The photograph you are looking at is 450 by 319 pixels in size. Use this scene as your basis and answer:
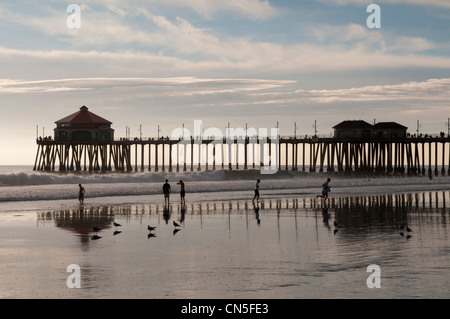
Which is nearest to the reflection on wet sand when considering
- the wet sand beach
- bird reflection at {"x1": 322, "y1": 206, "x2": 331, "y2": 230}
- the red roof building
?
bird reflection at {"x1": 322, "y1": 206, "x2": 331, "y2": 230}

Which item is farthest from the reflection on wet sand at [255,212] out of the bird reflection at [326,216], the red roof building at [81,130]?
the red roof building at [81,130]

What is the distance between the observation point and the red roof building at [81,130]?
94.9 metres

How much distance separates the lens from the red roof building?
9488 cm

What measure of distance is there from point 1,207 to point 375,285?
25.9 metres

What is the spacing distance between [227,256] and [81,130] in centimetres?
8281

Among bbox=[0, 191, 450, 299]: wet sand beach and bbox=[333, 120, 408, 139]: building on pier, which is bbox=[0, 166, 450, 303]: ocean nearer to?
bbox=[0, 191, 450, 299]: wet sand beach

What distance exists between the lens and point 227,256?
15.2m

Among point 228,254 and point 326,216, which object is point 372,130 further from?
point 228,254

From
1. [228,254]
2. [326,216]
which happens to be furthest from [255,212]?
[228,254]

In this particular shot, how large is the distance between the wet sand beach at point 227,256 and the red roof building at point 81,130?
6941 cm

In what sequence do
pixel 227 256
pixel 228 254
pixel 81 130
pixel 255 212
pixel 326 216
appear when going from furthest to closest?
pixel 81 130, pixel 255 212, pixel 326 216, pixel 228 254, pixel 227 256

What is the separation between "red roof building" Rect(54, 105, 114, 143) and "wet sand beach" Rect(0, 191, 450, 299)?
69.4 metres

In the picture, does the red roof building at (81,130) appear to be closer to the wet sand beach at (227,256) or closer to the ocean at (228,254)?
the ocean at (228,254)
